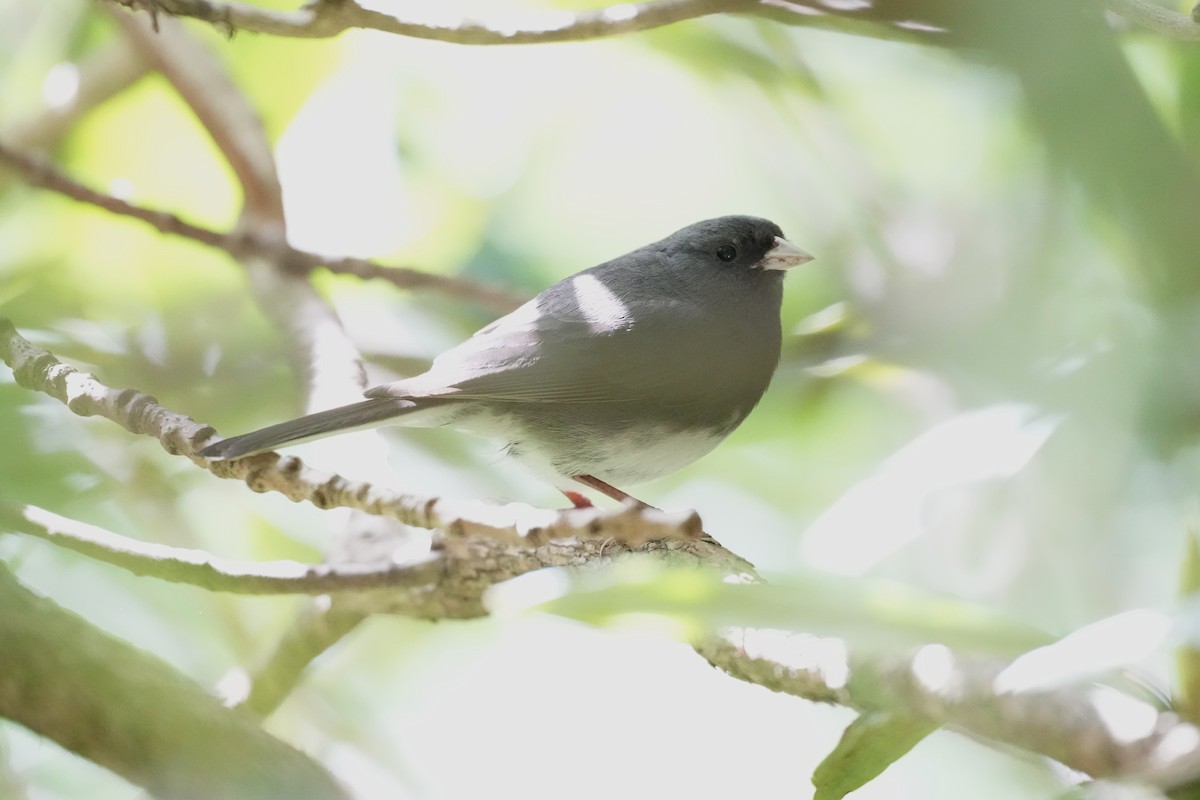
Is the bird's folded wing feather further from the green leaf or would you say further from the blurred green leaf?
the blurred green leaf

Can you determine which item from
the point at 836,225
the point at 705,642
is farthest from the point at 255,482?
the point at 836,225

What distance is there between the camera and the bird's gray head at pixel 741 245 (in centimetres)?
216

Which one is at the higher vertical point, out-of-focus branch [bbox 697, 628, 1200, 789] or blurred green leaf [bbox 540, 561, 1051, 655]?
blurred green leaf [bbox 540, 561, 1051, 655]

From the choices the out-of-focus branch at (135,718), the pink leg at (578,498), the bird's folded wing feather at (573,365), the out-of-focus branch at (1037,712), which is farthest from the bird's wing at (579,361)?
the out-of-focus branch at (1037,712)

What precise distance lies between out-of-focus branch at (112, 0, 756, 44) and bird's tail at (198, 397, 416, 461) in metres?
0.55

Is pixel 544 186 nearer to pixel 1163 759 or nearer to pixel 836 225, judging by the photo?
pixel 836 225

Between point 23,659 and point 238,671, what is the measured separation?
69cm

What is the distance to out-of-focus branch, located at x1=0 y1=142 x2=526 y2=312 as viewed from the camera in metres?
2.13

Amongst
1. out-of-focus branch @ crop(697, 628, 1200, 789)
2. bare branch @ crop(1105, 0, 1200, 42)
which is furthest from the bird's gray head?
out-of-focus branch @ crop(697, 628, 1200, 789)

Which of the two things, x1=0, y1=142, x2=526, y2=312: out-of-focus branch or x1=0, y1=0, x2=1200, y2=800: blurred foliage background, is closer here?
x1=0, y1=0, x2=1200, y2=800: blurred foliage background

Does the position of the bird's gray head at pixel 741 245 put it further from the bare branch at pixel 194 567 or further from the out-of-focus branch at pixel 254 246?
the bare branch at pixel 194 567

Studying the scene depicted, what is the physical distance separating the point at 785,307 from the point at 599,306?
62cm

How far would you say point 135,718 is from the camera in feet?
4.34

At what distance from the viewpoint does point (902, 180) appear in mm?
1980
